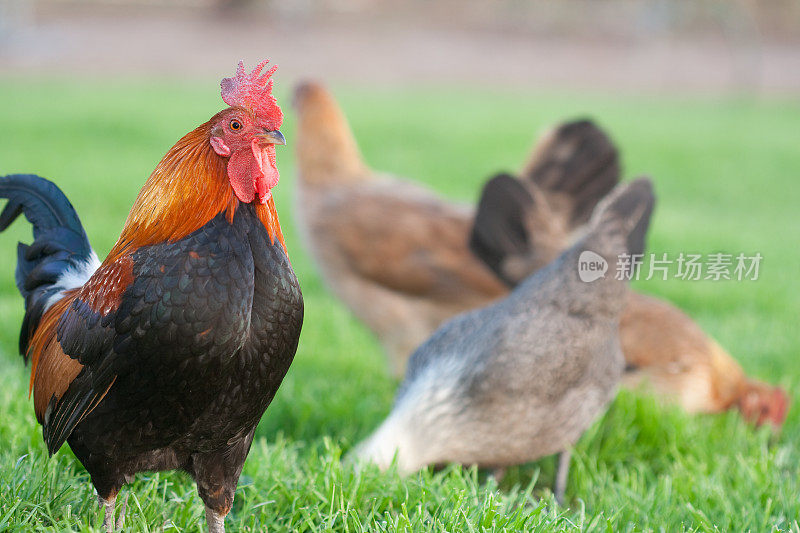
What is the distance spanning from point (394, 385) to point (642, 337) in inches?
60.1

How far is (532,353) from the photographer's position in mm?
3338

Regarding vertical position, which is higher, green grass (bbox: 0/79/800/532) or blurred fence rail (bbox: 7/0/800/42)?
blurred fence rail (bbox: 7/0/800/42)

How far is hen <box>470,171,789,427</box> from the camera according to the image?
460cm

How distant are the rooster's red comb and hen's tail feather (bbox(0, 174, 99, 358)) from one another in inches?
41.0

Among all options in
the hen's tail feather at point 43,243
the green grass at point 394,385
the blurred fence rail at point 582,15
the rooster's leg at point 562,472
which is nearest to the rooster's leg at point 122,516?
the green grass at point 394,385

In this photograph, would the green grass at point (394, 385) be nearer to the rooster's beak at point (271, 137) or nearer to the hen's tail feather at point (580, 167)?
the rooster's beak at point (271, 137)

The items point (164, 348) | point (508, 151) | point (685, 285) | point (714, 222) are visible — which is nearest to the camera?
point (164, 348)

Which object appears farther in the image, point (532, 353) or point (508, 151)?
point (508, 151)

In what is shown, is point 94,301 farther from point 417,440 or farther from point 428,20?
point 428,20

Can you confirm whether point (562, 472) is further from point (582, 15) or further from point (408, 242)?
point (582, 15)

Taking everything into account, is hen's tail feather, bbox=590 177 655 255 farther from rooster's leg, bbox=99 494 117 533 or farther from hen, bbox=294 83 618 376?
rooster's leg, bbox=99 494 117 533

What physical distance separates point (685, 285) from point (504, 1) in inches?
1177

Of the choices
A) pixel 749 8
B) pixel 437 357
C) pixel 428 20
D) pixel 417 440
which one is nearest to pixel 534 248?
pixel 437 357

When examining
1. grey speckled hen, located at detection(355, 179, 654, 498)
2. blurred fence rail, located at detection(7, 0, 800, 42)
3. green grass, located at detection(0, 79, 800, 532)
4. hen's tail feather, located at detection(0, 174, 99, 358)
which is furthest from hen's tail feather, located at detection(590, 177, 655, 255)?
blurred fence rail, located at detection(7, 0, 800, 42)
